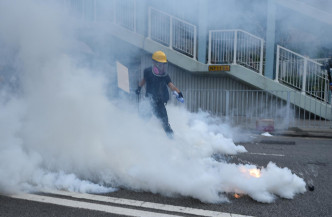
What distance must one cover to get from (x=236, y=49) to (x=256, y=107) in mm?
2140

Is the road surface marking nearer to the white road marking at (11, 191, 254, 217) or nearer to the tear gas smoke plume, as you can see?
the white road marking at (11, 191, 254, 217)

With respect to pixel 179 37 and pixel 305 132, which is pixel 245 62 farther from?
pixel 305 132

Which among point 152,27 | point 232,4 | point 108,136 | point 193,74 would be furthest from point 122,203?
point 193,74

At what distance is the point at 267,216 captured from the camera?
2.54 meters

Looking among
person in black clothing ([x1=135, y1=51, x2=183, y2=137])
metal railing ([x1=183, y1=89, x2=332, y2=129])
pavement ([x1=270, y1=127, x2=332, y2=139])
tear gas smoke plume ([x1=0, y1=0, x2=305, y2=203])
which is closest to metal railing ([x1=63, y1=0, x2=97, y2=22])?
tear gas smoke plume ([x1=0, y1=0, x2=305, y2=203])

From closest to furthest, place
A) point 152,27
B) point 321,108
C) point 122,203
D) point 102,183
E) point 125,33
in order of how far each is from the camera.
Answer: point 122,203 < point 102,183 < point 125,33 < point 321,108 < point 152,27

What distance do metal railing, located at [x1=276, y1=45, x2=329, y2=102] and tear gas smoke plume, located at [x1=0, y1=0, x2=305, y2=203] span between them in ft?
24.2

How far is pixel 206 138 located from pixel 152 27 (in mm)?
5996

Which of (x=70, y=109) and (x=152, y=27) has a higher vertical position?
(x=152, y=27)

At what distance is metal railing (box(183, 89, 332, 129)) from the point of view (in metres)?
9.07

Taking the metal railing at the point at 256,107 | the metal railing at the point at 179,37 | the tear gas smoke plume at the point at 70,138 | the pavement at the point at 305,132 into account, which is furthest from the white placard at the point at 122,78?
the metal railing at the point at 179,37

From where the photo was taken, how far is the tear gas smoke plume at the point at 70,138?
2.92m

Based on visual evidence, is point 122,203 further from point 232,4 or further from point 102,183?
point 232,4

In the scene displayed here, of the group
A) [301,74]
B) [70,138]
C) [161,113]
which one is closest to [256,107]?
[301,74]
